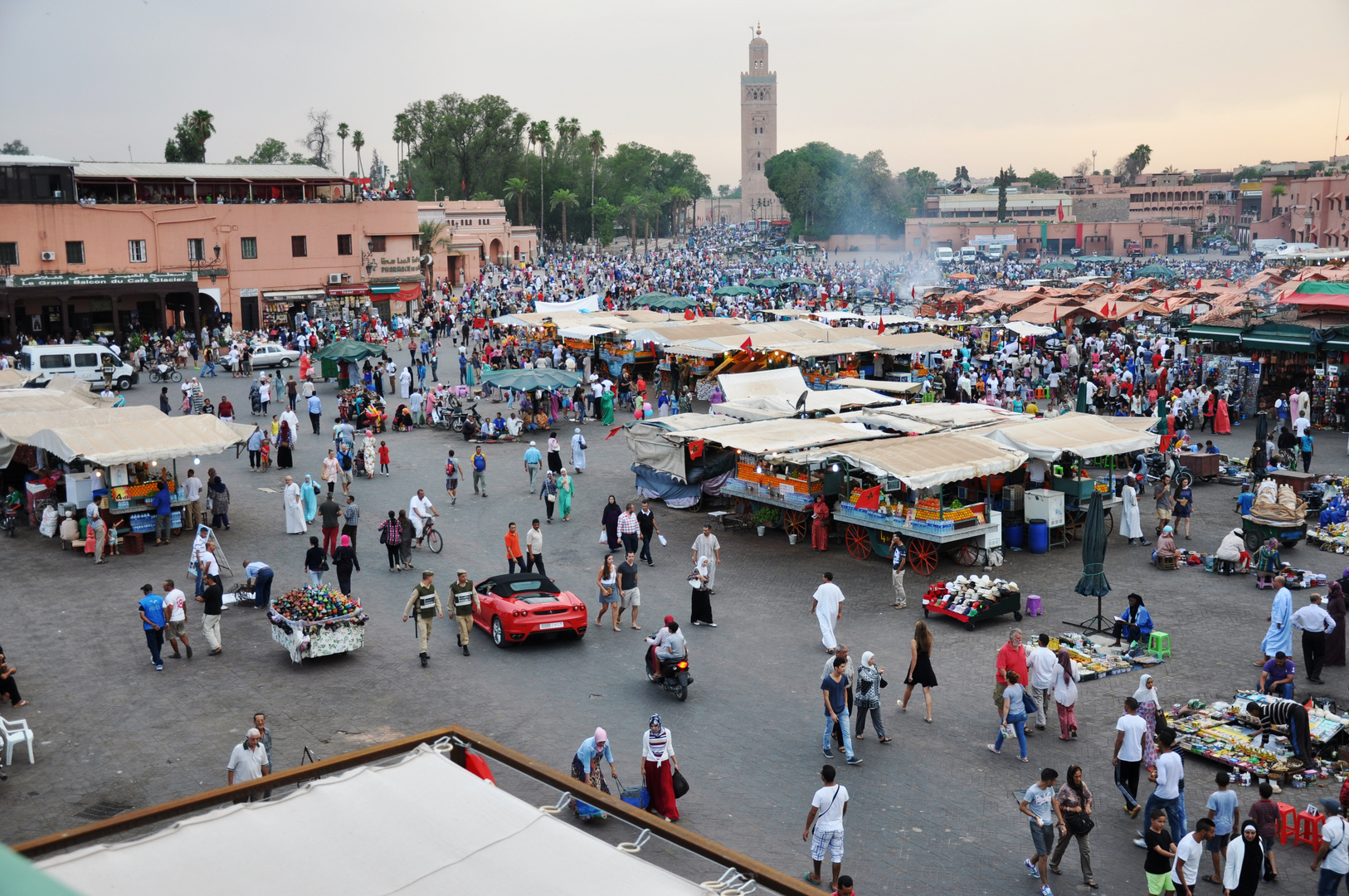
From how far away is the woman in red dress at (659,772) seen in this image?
1025cm

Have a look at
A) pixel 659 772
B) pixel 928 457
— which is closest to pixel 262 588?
pixel 659 772

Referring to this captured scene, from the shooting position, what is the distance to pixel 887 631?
611 inches

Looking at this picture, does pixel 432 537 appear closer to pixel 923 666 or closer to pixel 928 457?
pixel 928 457

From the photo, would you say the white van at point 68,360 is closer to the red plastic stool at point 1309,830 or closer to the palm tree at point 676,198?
the red plastic stool at point 1309,830

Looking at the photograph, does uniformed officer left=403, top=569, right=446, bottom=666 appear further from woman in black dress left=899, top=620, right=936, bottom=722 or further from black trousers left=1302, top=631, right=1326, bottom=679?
black trousers left=1302, top=631, right=1326, bottom=679

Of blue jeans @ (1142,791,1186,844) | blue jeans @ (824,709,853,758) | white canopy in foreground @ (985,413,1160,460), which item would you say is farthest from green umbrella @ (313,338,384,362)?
blue jeans @ (1142,791,1186,844)

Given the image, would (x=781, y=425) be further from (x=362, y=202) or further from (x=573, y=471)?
(x=362, y=202)

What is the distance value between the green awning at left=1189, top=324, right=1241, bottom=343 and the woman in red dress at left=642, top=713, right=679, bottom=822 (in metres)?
27.3

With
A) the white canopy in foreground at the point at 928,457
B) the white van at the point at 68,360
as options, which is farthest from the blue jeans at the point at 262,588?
the white van at the point at 68,360

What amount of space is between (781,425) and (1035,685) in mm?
10098

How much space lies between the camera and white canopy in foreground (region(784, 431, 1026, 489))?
17.9 metres

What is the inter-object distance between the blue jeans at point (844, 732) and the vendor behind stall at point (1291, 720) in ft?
13.8

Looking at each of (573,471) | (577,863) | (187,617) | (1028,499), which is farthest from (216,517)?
(577,863)

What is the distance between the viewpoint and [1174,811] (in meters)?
9.68
